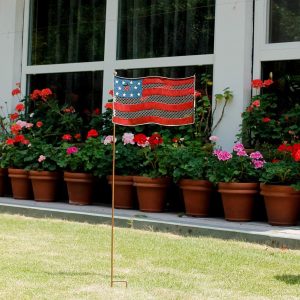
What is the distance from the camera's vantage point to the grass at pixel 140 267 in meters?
3.55

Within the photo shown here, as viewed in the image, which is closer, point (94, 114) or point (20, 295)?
point (20, 295)

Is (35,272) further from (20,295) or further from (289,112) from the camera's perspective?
(289,112)

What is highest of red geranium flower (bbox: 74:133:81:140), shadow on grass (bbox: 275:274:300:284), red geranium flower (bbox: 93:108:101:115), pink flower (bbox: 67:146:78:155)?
red geranium flower (bbox: 93:108:101:115)

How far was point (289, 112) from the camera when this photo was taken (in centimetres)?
Result: 645

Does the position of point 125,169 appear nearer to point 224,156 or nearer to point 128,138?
point 128,138

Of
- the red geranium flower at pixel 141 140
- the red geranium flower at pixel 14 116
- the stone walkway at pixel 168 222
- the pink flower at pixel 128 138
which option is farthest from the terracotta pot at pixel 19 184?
the red geranium flower at pixel 141 140

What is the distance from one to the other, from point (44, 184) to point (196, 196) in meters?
2.21

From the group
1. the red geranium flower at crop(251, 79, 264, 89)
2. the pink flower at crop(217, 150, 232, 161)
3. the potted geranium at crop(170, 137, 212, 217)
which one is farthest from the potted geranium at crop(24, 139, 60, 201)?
the red geranium flower at crop(251, 79, 264, 89)

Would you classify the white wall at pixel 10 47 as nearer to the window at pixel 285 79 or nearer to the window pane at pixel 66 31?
the window pane at pixel 66 31

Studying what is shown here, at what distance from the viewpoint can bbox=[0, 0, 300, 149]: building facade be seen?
6.76 meters

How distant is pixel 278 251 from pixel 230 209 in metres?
1.24

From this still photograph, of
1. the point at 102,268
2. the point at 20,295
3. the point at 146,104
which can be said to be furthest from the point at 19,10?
the point at 20,295

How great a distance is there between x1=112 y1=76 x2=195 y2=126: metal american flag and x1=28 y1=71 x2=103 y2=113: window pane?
3328 millimetres

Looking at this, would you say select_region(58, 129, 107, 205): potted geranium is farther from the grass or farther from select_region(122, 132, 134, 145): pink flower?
the grass
